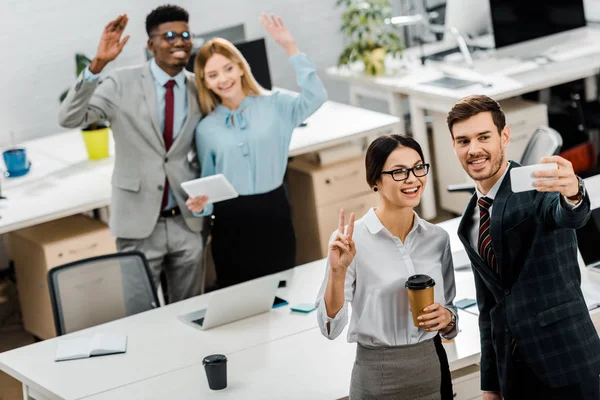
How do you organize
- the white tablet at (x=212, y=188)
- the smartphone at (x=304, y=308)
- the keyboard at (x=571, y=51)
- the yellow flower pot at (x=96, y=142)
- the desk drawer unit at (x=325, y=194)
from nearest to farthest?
the smartphone at (x=304, y=308), the white tablet at (x=212, y=188), the yellow flower pot at (x=96, y=142), the desk drawer unit at (x=325, y=194), the keyboard at (x=571, y=51)

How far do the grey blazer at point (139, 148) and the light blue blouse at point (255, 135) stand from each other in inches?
3.8

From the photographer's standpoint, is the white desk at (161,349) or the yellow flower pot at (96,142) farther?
the yellow flower pot at (96,142)

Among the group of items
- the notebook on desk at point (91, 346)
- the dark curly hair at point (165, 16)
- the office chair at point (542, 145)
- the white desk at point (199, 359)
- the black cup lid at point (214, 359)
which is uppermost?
the dark curly hair at point (165, 16)

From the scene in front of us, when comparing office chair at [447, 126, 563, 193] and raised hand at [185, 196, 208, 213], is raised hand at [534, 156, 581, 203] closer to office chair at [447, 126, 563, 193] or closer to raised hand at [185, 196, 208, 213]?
raised hand at [185, 196, 208, 213]

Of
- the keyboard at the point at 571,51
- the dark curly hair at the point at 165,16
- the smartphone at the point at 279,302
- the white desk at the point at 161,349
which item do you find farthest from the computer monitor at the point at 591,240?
the keyboard at the point at 571,51

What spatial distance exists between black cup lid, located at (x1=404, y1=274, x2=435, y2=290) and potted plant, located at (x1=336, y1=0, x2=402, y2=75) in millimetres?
3971

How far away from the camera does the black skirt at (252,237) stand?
451 cm

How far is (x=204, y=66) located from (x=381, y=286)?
5.89 ft

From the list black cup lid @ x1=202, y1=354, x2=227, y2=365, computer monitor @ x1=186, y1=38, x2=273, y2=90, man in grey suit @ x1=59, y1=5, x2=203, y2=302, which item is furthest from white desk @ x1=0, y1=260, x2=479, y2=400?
computer monitor @ x1=186, y1=38, x2=273, y2=90

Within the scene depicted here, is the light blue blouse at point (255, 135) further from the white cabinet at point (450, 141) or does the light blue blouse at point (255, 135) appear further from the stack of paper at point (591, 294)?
the white cabinet at point (450, 141)

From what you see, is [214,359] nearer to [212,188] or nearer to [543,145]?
[212,188]

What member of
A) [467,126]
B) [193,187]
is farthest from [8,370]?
[467,126]

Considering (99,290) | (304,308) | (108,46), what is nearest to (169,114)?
(108,46)

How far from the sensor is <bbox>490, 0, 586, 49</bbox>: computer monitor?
661cm
